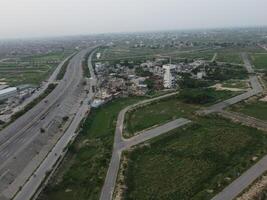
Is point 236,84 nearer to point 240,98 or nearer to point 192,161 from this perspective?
point 240,98

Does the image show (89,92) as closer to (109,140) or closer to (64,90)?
(64,90)

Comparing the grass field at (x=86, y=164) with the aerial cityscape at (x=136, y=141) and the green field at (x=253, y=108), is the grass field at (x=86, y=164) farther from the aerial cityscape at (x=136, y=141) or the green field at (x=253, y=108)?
the green field at (x=253, y=108)

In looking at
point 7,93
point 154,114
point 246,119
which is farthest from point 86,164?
point 7,93

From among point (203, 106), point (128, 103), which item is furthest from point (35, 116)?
point (203, 106)

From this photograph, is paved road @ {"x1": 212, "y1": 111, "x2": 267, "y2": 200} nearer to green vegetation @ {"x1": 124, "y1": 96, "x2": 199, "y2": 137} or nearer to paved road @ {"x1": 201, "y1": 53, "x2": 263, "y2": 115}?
green vegetation @ {"x1": 124, "y1": 96, "x2": 199, "y2": 137}

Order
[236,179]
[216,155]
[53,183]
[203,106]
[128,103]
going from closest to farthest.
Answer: [236,179] → [53,183] → [216,155] → [203,106] → [128,103]

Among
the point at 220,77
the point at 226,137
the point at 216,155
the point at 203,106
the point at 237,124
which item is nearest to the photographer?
the point at 216,155
